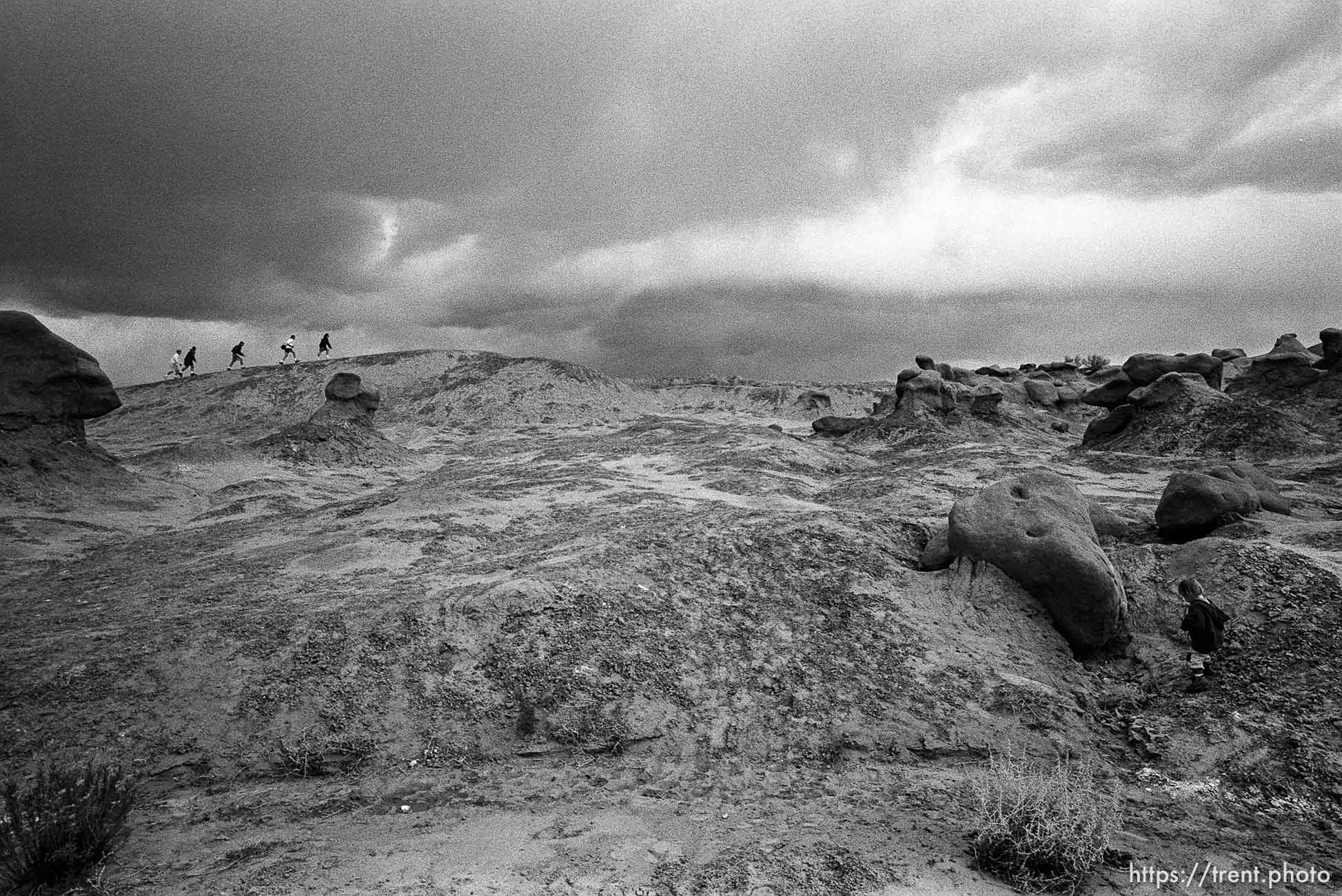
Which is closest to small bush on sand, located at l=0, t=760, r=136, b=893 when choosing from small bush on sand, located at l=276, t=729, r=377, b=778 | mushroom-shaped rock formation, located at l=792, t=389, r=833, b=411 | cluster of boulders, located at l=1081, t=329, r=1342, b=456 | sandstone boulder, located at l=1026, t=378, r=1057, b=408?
small bush on sand, located at l=276, t=729, r=377, b=778

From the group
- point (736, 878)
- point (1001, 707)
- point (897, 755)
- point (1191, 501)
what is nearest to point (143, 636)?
point (736, 878)

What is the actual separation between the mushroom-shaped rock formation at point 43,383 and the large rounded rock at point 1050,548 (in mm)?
19707

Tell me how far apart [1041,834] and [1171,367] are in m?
25.5

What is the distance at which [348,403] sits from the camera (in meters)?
26.7

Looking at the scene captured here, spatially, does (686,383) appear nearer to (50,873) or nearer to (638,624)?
(638,624)

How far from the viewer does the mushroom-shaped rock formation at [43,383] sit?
15969mm

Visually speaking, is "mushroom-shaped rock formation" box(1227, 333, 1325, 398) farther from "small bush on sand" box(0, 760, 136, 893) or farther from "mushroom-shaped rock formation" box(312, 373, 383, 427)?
"mushroom-shaped rock formation" box(312, 373, 383, 427)

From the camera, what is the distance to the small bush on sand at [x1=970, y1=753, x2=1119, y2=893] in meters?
4.11

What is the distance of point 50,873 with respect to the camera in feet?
12.9

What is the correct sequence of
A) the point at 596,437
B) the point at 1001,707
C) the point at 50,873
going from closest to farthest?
the point at 50,873 → the point at 1001,707 → the point at 596,437

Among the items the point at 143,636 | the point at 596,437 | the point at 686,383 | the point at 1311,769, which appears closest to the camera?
the point at 1311,769

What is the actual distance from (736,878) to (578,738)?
206 centimetres

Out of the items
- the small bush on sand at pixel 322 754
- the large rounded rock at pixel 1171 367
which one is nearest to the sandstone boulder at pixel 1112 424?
the large rounded rock at pixel 1171 367

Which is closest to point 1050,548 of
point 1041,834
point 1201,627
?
point 1201,627
